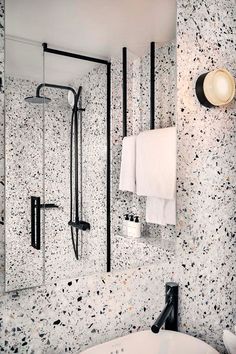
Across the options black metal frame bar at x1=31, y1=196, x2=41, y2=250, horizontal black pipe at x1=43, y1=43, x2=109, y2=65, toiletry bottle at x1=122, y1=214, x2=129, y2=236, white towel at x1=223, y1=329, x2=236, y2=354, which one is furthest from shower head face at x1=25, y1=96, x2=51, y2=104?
white towel at x1=223, y1=329, x2=236, y2=354

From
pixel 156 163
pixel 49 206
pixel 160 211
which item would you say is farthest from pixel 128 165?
pixel 49 206

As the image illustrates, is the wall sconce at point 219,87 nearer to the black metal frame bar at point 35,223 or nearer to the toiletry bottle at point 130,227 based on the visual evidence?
the toiletry bottle at point 130,227

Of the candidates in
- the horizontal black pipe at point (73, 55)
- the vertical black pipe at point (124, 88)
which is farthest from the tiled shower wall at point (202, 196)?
the horizontal black pipe at point (73, 55)

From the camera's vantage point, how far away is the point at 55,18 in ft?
3.49

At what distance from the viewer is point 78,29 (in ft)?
3.65

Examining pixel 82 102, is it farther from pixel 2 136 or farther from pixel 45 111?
pixel 2 136

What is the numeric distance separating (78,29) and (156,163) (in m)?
0.62

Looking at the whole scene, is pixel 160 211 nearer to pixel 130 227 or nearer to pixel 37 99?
pixel 130 227

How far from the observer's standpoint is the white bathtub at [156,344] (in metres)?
1.14

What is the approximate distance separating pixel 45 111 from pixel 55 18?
356 mm

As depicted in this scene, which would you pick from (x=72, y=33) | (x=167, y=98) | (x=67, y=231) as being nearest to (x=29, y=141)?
(x=67, y=231)

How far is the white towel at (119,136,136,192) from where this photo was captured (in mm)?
1237

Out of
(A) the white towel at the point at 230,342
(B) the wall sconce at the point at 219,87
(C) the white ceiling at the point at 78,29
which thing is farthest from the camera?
(B) the wall sconce at the point at 219,87

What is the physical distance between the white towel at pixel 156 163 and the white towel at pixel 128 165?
0.8 inches
